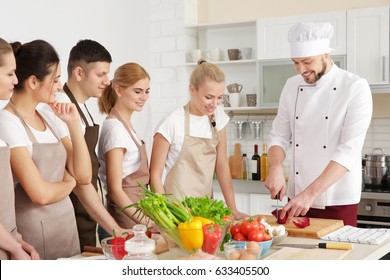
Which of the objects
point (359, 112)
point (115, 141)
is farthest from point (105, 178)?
point (359, 112)

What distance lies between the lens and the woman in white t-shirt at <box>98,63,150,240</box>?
130 inches

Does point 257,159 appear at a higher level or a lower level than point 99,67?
lower

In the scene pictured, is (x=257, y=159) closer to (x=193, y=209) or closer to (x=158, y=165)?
(x=158, y=165)

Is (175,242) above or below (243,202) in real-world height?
above

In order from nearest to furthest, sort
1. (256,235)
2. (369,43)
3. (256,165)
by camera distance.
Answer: (256,235)
(369,43)
(256,165)

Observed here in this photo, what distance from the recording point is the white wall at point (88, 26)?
15.6 feet

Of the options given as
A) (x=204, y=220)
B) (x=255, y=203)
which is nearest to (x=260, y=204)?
(x=255, y=203)

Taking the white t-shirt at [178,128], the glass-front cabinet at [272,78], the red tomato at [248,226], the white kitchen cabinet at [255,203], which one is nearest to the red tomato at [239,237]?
the red tomato at [248,226]

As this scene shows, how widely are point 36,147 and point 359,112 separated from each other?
1.72m

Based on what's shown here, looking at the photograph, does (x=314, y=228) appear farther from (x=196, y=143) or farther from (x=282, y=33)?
(x=282, y=33)

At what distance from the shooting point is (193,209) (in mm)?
2516

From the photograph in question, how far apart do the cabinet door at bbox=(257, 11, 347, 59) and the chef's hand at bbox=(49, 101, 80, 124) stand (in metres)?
3.08

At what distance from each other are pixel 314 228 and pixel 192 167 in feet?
3.37

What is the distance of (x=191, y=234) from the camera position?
2.34m
